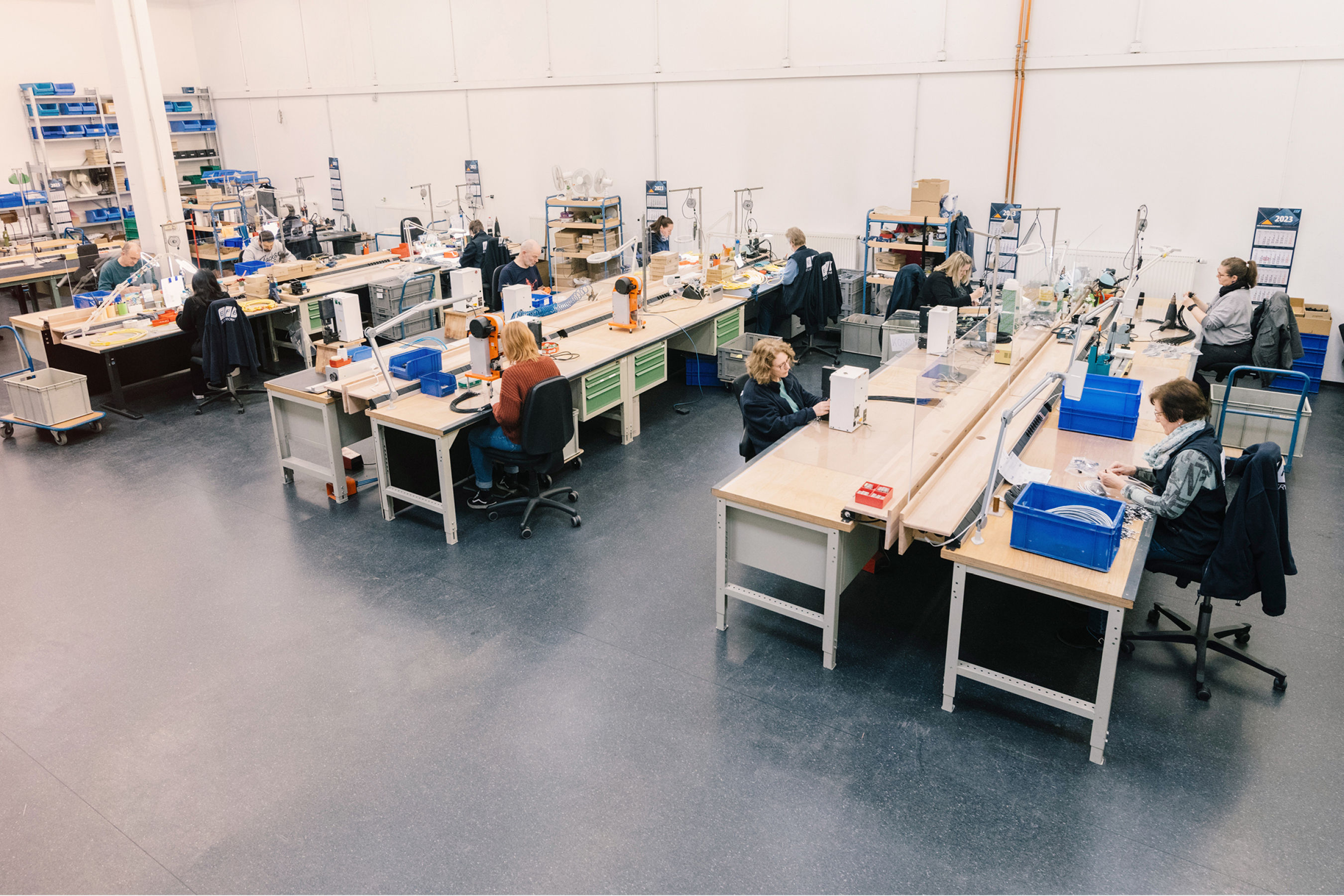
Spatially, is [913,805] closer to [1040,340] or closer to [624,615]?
[624,615]

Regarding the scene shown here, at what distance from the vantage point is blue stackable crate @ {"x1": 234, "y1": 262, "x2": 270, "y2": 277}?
887cm

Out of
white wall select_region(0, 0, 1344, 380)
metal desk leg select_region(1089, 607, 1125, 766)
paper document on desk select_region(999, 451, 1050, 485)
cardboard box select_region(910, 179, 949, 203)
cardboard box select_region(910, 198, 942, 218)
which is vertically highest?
white wall select_region(0, 0, 1344, 380)

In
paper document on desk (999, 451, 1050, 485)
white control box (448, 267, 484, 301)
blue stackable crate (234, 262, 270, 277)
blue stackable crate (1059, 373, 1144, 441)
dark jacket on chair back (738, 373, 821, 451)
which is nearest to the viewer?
paper document on desk (999, 451, 1050, 485)

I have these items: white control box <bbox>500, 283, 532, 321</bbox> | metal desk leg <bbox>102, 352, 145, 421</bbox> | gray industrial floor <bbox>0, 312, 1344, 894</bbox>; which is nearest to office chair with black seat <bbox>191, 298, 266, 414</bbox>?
metal desk leg <bbox>102, 352, 145, 421</bbox>

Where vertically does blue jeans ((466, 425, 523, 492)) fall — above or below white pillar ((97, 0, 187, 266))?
below

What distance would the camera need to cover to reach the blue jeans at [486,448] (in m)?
4.98

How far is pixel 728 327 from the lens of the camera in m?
7.46

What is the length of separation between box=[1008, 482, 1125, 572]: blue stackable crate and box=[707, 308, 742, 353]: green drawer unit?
424cm

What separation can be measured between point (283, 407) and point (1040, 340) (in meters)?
5.07

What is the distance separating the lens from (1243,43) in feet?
23.3

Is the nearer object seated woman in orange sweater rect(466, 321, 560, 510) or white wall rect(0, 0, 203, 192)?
seated woman in orange sweater rect(466, 321, 560, 510)

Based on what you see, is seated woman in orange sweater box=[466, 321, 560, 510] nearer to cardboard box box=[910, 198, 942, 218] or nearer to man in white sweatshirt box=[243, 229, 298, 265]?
cardboard box box=[910, 198, 942, 218]

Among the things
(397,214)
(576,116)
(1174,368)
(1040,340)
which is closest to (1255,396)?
(1174,368)

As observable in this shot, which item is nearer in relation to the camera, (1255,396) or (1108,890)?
(1108,890)
